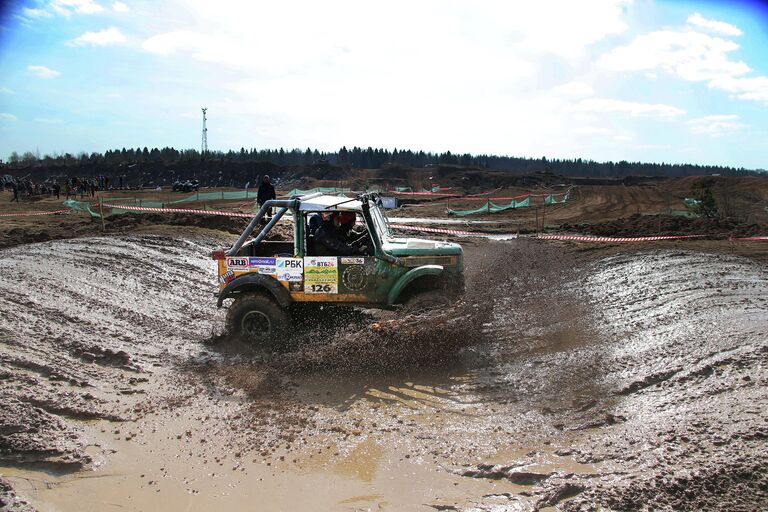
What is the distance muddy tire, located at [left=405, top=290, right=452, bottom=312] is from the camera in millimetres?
7472

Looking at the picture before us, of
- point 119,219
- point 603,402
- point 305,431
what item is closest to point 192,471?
point 305,431

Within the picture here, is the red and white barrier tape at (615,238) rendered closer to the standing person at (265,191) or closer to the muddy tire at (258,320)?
the standing person at (265,191)

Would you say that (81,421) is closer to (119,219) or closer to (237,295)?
(237,295)

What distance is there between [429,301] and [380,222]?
1.43 m

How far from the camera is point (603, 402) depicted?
Answer: 5598 millimetres

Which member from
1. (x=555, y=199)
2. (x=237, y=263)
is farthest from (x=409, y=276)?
(x=555, y=199)

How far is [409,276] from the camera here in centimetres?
755

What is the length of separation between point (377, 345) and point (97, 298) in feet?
15.8

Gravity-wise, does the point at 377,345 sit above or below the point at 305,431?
above

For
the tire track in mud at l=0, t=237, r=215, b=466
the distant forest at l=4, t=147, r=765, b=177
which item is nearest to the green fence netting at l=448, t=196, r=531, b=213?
the tire track in mud at l=0, t=237, r=215, b=466

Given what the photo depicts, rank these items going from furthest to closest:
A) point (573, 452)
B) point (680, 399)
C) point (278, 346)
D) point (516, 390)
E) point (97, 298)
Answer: point (97, 298), point (278, 346), point (516, 390), point (680, 399), point (573, 452)

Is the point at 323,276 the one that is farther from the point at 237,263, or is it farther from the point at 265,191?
the point at 265,191

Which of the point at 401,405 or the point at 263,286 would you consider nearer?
the point at 401,405

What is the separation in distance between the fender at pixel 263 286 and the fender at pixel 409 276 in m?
1.36
